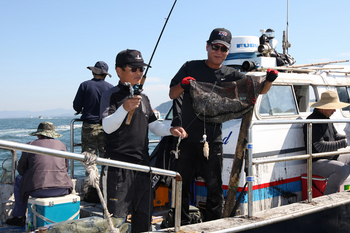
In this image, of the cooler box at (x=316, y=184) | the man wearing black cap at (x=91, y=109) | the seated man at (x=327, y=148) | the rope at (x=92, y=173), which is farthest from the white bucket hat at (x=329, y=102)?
the rope at (x=92, y=173)

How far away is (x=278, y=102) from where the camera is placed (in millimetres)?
4641

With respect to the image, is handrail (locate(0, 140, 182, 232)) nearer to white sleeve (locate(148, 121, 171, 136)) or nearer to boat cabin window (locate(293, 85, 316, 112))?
white sleeve (locate(148, 121, 171, 136))

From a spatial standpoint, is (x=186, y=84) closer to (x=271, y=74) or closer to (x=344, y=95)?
(x=271, y=74)

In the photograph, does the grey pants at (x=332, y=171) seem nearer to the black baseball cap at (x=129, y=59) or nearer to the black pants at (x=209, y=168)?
the black pants at (x=209, y=168)

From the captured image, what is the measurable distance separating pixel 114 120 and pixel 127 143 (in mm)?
279

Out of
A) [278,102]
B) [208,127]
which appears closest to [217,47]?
[208,127]

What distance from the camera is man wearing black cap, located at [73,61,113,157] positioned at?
5.49 m

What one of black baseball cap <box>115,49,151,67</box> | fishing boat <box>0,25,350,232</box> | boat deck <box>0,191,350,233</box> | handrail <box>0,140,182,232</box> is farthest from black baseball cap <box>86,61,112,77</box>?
handrail <box>0,140,182,232</box>

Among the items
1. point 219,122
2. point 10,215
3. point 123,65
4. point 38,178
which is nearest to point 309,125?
point 219,122

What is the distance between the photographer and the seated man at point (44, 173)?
3.72 meters

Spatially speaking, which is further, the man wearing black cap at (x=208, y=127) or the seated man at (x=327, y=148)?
the seated man at (x=327, y=148)

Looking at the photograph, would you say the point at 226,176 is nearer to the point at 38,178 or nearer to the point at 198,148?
the point at 198,148

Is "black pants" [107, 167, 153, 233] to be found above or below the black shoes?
above

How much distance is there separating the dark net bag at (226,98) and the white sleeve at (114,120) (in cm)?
104
